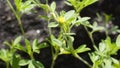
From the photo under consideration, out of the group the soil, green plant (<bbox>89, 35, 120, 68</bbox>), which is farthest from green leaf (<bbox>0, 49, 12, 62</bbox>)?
the soil

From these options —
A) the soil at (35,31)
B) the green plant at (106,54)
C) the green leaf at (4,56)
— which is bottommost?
the green plant at (106,54)

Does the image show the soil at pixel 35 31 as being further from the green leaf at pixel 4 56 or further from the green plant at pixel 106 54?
the green plant at pixel 106 54

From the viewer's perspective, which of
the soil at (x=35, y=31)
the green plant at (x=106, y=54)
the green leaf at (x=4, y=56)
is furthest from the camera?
the soil at (x=35, y=31)

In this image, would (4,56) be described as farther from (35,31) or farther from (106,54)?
(35,31)

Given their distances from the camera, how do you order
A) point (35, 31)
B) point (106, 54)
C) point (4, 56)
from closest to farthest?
→ point (106, 54) < point (4, 56) < point (35, 31)

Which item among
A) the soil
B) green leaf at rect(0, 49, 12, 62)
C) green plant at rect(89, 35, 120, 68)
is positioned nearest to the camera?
green plant at rect(89, 35, 120, 68)

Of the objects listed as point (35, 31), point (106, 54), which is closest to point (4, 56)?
point (106, 54)

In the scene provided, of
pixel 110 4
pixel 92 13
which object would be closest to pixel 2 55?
pixel 92 13

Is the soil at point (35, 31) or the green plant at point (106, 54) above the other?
the soil at point (35, 31)

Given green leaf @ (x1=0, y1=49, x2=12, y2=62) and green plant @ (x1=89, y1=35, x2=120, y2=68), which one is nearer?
green plant @ (x1=89, y1=35, x2=120, y2=68)

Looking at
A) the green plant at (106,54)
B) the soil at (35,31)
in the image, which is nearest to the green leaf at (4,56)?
the green plant at (106,54)

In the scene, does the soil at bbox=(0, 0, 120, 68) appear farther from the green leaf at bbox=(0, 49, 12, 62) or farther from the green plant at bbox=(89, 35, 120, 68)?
the green plant at bbox=(89, 35, 120, 68)
